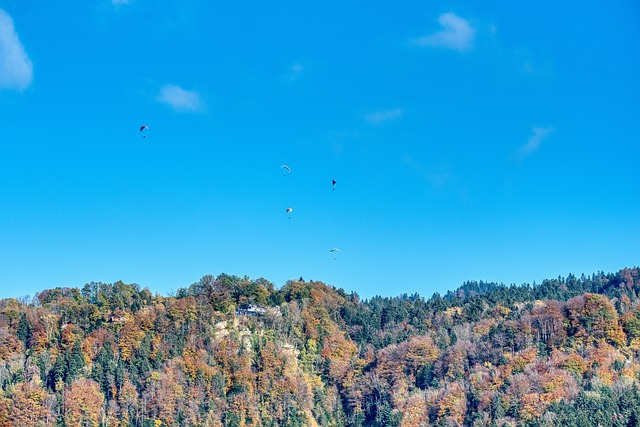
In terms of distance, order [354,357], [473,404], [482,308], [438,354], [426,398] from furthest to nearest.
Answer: [482,308] < [354,357] < [438,354] < [426,398] < [473,404]

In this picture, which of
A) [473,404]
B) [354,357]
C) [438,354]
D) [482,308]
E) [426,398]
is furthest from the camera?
[482,308]

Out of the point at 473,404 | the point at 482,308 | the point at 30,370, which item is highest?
the point at 482,308

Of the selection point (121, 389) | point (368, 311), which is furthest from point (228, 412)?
point (368, 311)

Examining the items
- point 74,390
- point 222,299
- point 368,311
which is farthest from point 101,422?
point 368,311

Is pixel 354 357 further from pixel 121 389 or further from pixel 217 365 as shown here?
pixel 121 389

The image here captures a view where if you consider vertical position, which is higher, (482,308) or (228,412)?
(482,308)

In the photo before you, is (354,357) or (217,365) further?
(354,357)
